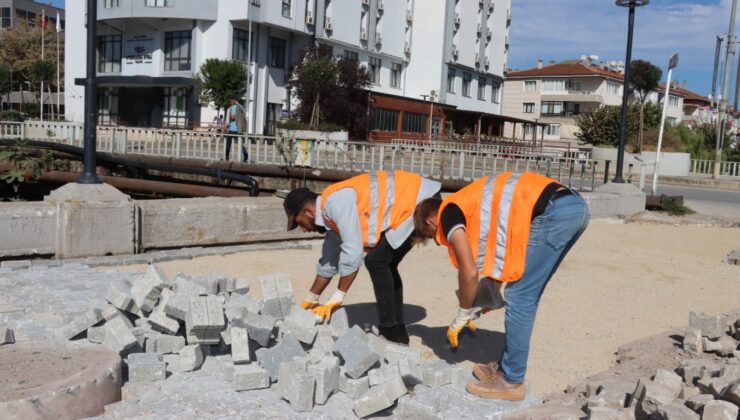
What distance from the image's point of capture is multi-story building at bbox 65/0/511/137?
38.3 metres

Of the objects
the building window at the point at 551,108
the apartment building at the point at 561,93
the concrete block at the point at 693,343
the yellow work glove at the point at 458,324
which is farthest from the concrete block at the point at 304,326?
the building window at the point at 551,108

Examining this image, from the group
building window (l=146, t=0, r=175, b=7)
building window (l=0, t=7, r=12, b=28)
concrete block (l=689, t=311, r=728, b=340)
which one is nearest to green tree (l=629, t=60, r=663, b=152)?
building window (l=146, t=0, r=175, b=7)

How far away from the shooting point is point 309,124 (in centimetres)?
3709

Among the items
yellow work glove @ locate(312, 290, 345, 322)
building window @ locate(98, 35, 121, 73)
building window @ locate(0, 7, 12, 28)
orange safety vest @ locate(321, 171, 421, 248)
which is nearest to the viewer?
orange safety vest @ locate(321, 171, 421, 248)

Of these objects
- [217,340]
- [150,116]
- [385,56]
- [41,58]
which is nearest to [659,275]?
[217,340]

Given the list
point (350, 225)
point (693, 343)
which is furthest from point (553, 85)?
point (350, 225)

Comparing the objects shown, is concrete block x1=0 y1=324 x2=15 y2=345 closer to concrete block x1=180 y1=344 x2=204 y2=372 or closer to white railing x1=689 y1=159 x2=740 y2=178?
concrete block x1=180 y1=344 x2=204 y2=372

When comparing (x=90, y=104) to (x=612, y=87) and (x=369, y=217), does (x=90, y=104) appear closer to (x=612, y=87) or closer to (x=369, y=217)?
(x=369, y=217)

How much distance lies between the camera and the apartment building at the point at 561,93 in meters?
64.2

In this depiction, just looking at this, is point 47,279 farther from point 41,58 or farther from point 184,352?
point 41,58

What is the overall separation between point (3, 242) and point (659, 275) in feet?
24.5

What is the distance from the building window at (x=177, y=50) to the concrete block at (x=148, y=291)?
36.3 m

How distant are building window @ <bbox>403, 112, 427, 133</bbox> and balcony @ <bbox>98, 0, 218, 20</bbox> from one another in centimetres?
1501

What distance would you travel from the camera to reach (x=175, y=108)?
4047 cm
